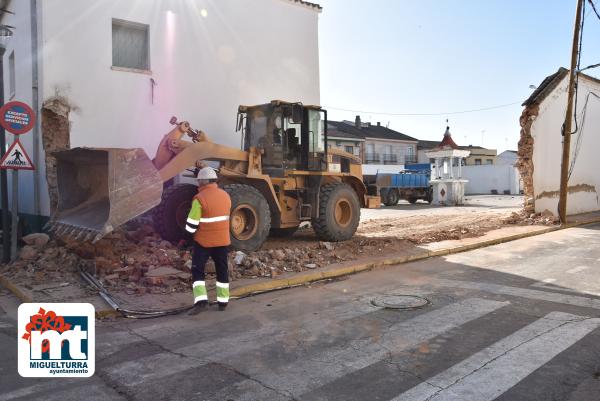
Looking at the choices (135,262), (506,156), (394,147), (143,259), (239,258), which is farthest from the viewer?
(506,156)

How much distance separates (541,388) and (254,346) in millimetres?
2583

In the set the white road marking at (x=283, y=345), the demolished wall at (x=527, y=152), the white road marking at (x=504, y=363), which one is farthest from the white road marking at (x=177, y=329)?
the demolished wall at (x=527, y=152)

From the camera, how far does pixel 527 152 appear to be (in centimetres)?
1702

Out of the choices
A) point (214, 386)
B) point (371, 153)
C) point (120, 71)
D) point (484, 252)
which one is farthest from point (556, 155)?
point (371, 153)

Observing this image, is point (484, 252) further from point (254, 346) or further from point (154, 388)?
point (154, 388)

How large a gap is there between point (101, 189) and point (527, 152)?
14.1 m

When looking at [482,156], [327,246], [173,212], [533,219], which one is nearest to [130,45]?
[173,212]

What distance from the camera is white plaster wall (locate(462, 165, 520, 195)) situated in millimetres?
46094

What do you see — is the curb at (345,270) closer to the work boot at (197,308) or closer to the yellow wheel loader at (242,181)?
the work boot at (197,308)

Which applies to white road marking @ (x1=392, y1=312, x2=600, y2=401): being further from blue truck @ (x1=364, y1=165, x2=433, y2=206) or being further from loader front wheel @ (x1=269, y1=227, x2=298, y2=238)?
Result: blue truck @ (x1=364, y1=165, x2=433, y2=206)

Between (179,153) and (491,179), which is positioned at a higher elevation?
(491,179)

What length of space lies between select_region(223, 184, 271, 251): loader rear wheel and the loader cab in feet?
3.97

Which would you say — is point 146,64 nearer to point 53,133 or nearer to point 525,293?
point 53,133

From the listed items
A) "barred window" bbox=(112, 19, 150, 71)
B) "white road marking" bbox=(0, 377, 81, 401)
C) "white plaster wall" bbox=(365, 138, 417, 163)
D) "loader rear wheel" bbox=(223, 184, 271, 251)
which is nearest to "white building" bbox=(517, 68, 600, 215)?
"loader rear wheel" bbox=(223, 184, 271, 251)
